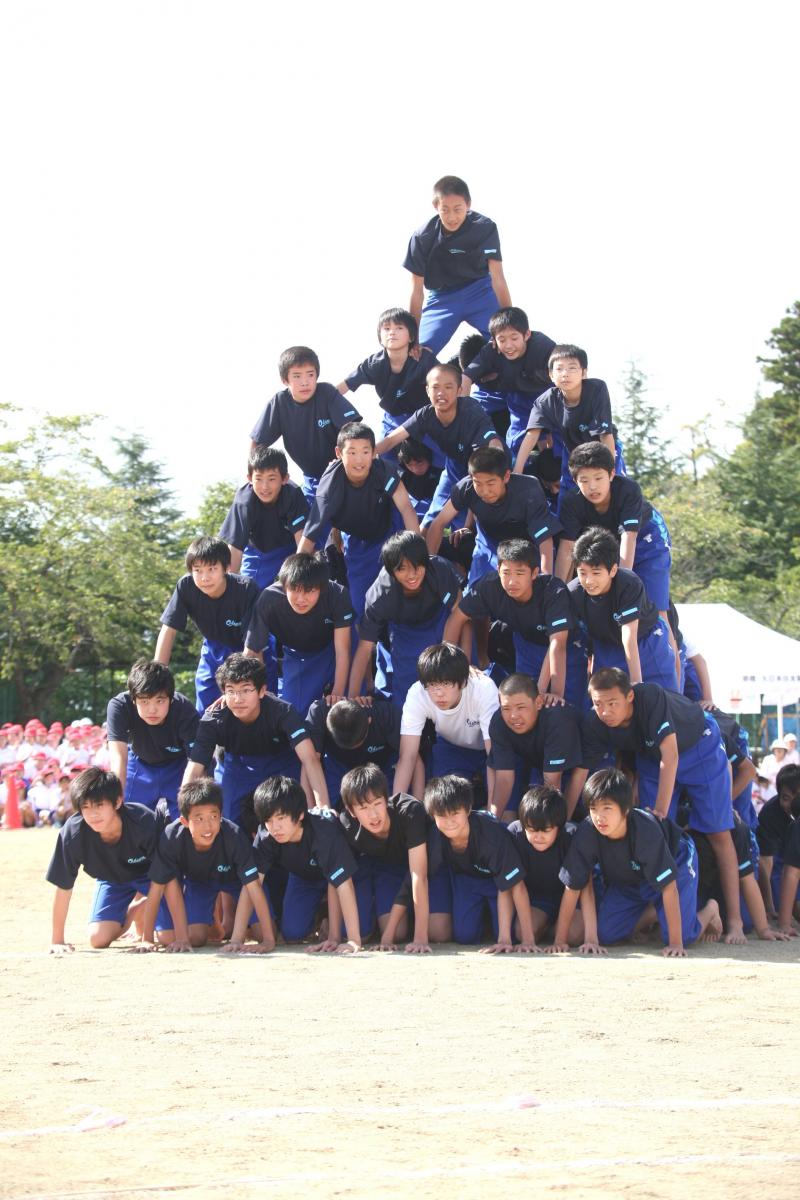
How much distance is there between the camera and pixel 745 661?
20.8m

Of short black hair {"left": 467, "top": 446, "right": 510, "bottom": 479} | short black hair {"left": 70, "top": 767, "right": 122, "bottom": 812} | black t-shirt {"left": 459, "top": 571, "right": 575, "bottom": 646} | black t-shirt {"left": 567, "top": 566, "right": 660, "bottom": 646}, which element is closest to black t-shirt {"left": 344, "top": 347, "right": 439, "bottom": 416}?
short black hair {"left": 467, "top": 446, "right": 510, "bottom": 479}

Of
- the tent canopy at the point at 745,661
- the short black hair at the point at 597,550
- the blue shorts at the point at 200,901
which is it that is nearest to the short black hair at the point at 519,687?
the short black hair at the point at 597,550

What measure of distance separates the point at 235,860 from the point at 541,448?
382cm

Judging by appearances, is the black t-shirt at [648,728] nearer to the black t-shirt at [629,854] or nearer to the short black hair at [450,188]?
the black t-shirt at [629,854]

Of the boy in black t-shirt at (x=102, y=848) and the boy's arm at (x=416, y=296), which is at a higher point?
the boy's arm at (x=416, y=296)

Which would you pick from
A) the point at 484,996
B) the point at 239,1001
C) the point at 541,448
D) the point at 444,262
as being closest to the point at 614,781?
the point at 484,996

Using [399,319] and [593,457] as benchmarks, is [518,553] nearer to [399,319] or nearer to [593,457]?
[593,457]

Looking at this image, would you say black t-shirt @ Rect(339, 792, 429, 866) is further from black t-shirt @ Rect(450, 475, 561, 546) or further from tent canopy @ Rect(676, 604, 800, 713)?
tent canopy @ Rect(676, 604, 800, 713)

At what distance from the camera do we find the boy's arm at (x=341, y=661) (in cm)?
862

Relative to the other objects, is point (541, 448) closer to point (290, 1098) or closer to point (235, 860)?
point (235, 860)

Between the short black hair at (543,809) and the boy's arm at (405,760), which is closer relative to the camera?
the short black hair at (543,809)

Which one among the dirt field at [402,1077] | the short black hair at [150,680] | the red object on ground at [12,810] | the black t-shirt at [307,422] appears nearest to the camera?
the dirt field at [402,1077]

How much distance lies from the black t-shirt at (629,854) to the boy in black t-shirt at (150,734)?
245 centimetres

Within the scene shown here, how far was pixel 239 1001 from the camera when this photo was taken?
609 centimetres
